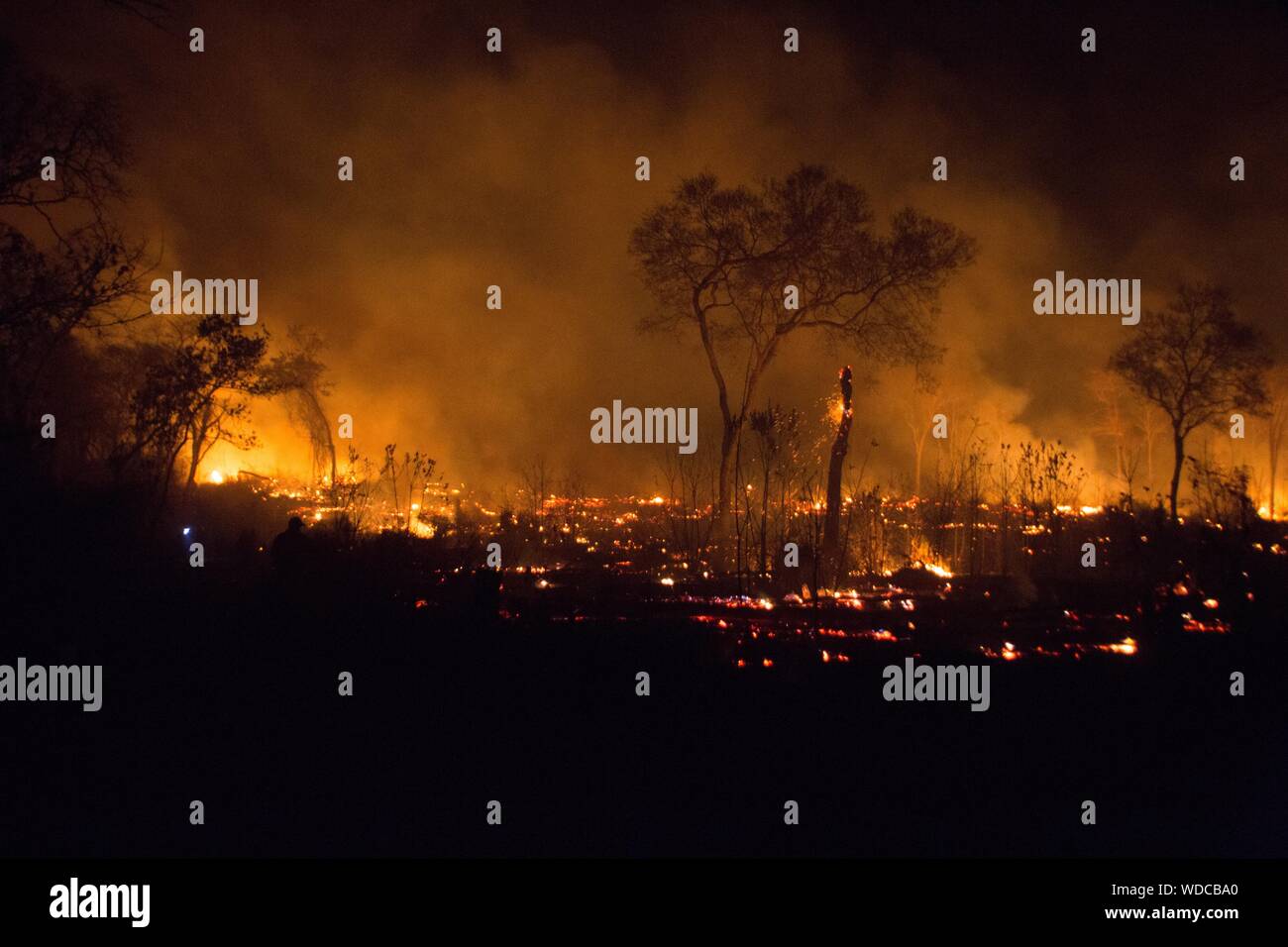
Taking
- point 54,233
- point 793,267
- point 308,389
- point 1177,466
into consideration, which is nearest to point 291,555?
point 54,233

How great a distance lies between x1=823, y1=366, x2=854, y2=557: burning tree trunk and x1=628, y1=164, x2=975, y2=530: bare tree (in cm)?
205

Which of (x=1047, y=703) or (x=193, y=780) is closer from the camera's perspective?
(x=193, y=780)

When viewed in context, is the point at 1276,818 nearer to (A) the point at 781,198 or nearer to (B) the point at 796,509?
(B) the point at 796,509

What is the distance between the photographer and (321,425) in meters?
23.5

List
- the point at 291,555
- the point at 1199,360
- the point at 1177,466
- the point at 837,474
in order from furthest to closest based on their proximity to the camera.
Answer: the point at 1199,360
the point at 1177,466
the point at 837,474
the point at 291,555

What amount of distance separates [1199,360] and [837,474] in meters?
11.5

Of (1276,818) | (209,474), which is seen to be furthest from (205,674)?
(209,474)

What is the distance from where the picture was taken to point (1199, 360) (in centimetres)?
1906

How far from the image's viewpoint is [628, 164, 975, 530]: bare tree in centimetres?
1555

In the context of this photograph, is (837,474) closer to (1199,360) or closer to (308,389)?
(1199,360)

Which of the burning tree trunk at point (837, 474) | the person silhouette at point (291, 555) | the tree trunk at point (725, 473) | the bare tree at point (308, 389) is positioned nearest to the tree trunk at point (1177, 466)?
the burning tree trunk at point (837, 474)

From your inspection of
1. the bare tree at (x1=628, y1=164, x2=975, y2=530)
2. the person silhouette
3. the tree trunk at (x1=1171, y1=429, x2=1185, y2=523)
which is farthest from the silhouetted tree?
the tree trunk at (x1=1171, y1=429, x2=1185, y2=523)

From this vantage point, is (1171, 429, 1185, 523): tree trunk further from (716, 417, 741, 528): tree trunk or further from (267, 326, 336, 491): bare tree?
(267, 326, 336, 491): bare tree

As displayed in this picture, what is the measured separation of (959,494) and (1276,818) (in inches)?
349
